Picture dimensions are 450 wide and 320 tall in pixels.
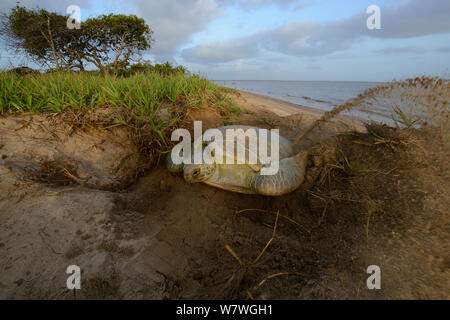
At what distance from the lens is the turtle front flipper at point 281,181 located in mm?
1973

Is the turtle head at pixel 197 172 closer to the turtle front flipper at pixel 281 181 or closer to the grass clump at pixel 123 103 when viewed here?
the turtle front flipper at pixel 281 181

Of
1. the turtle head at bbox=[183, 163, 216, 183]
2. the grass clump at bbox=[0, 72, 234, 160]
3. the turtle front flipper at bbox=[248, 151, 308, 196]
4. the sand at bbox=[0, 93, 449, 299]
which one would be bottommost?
the sand at bbox=[0, 93, 449, 299]

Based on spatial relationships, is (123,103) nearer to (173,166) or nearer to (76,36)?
(173,166)

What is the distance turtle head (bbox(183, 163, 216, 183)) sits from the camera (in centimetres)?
204

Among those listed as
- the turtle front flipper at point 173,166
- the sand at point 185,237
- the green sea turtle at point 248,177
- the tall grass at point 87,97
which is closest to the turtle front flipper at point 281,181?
the green sea turtle at point 248,177

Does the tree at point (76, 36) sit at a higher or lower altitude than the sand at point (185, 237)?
higher

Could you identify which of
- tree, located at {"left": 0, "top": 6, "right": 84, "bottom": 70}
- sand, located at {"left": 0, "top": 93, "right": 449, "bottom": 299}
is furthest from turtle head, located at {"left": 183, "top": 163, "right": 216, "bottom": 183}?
tree, located at {"left": 0, "top": 6, "right": 84, "bottom": 70}

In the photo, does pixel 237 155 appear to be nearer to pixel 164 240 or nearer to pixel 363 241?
pixel 164 240

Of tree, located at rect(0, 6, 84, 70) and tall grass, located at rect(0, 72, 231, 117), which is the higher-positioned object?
tree, located at rect(0, 6, 84, 70)

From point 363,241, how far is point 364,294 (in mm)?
464

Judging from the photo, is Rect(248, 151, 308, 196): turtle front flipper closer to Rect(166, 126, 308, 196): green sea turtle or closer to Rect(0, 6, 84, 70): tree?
Rect(166, 126, 308, 196): green sea turtle

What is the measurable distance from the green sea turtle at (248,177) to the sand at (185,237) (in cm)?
13

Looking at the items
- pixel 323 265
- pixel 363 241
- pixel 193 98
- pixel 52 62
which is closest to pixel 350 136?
pixel 363 241

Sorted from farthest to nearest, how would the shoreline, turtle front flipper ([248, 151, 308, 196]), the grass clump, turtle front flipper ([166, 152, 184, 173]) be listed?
the shoreline → the grass clump → turtle front flipper ([166, 152, 184, 173]) → turtle front flipper ([248, 151, 308, 196])
